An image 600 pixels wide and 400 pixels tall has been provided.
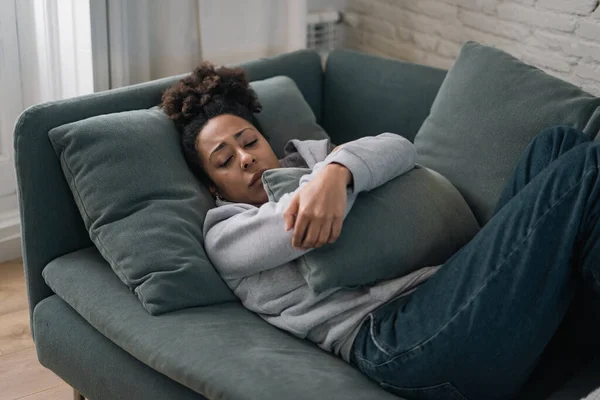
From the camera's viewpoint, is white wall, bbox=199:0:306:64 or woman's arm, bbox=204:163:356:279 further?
white wall, bbox=199:0:306:64

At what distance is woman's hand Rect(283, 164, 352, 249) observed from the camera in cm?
161

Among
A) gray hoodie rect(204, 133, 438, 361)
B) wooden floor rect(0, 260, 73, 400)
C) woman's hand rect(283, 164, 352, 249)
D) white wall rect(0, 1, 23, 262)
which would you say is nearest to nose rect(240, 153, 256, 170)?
gray hoodie rect(204, 133, 438, 361)

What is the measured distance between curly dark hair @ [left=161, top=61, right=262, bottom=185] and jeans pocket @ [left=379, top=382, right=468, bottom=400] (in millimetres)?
706

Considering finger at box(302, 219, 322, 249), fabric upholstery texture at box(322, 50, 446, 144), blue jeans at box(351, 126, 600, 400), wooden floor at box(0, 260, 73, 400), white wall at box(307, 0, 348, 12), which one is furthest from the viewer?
white wall at box(307, 0, 348, 12)

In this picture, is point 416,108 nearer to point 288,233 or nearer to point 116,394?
point 288,233

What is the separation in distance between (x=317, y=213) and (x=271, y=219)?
0.40ft

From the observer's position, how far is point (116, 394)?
172 cm

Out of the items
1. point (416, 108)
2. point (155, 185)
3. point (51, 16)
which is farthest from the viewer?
point (51, 16)

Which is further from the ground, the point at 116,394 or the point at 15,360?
the point at 116,394

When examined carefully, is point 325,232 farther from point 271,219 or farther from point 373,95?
point 373,95

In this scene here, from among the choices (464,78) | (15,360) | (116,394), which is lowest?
(15,360)

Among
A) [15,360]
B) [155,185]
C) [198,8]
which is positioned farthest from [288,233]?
[198,8]

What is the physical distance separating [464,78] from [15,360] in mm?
1410

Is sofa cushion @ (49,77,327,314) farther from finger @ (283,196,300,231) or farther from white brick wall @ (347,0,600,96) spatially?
white brick wall @ (347,0,600,96)
